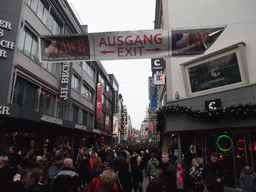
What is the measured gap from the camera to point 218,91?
1221 centimetres

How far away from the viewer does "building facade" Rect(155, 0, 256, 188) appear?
10.9 meters

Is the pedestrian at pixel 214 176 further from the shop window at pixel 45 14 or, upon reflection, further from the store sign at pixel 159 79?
the shop window at pixel 45 14

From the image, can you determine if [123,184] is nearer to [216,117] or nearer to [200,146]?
[216,117]

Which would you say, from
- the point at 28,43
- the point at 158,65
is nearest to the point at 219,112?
the point at 158,65

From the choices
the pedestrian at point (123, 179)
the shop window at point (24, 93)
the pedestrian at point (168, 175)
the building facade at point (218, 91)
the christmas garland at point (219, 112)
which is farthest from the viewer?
the shop window at point (24, 93)

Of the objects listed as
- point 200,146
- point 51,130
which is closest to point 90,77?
point 51,130

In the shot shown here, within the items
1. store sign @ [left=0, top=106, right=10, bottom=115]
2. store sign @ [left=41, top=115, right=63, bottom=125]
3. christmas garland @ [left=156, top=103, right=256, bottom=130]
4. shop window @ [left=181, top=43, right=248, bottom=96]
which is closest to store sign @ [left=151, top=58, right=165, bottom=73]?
shop window @ [left=181, top=43, right=248, bottom=96]

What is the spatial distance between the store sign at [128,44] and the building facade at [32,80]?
21.5ft

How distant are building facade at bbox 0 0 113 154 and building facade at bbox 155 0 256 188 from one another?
31.8ft

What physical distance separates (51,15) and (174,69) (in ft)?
42.4

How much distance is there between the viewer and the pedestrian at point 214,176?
5.79 m

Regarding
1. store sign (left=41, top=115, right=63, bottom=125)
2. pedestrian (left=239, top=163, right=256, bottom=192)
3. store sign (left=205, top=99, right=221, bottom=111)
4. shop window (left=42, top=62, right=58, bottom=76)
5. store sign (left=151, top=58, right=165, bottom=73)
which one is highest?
store sign (left=151, top=58, right=165, bottom=73)

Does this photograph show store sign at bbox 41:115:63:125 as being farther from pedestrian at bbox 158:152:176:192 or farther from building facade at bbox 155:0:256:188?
pedestrian at bbox 158:152:176:192

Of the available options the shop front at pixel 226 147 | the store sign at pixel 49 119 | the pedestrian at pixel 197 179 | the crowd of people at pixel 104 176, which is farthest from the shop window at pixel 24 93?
the pedestrian at pixel 197 179
